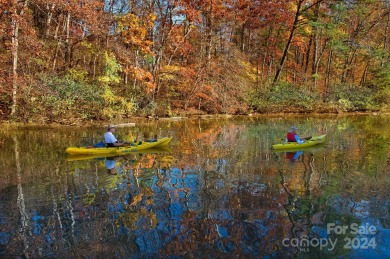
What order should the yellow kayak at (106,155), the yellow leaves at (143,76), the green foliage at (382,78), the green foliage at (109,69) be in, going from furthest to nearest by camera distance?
the green foliage at (382,78)
the yellow leaves at (143,76)
the green foliage at (109,69)
the yellow kayak at (106,155)

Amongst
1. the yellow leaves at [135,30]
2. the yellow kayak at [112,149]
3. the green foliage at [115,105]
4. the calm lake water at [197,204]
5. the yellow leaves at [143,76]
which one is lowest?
the calm lake water at [197,204]

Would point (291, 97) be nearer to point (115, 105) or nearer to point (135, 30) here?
point (135, 30)

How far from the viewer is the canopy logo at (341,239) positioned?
5.40 metres

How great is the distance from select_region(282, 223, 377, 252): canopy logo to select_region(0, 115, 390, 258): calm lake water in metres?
0.02

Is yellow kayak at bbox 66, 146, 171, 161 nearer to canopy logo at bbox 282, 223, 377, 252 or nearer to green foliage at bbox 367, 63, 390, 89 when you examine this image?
canopy logo at bbox 282, 223, 377, 252

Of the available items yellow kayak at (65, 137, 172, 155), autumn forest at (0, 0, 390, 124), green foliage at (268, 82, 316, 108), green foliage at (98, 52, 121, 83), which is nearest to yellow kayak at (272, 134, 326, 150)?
yellow kayak at (65, 137, 172, 155)

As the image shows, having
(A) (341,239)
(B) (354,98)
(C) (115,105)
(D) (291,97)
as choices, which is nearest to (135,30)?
(C) (115,105)

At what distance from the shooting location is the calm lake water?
5367 mm

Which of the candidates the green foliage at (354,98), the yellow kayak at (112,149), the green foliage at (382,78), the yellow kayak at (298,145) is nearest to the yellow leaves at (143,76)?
the yellow kayak at (112,149)

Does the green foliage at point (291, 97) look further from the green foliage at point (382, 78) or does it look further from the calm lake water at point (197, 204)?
the calm lake water at point (197, 204)

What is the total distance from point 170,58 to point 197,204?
23236mm

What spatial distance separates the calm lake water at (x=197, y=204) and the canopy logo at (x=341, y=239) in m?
0.02

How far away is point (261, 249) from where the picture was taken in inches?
206

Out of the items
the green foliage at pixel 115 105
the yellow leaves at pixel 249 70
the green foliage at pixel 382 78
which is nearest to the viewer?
the green foliage at pixel 115 105
